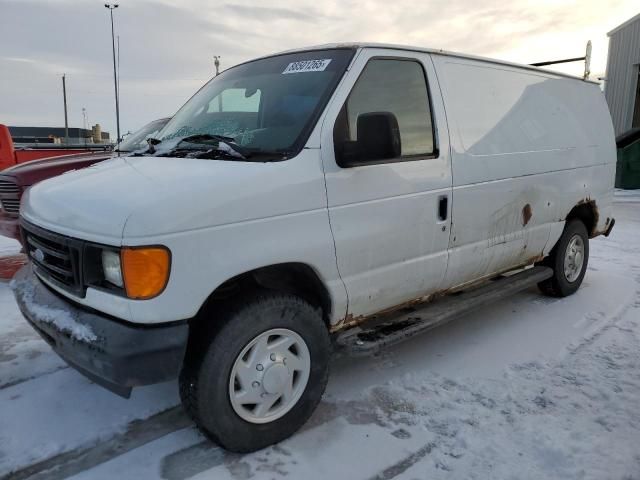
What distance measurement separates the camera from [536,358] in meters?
3.71

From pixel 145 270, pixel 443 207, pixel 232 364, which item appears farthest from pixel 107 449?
pixel 443 207

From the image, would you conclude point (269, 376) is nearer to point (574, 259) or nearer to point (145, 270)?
point (145, 270)

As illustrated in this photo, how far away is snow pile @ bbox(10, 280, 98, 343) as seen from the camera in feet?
7.41

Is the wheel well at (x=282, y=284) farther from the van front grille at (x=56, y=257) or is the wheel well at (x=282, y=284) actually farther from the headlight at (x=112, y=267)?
the van front grille at (x=56, y=257)

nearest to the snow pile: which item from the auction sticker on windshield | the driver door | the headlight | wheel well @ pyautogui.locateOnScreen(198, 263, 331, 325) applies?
the headlight

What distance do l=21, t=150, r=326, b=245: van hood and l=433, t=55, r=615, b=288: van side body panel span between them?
134 centimetres

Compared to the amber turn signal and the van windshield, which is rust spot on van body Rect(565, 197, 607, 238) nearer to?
the van windshield

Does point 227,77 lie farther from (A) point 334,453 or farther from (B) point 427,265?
(A) point 334,453

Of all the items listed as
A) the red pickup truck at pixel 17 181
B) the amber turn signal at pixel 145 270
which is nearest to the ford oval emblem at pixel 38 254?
the amber turn signal at pixel 145 270

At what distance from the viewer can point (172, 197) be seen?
87.7 inches

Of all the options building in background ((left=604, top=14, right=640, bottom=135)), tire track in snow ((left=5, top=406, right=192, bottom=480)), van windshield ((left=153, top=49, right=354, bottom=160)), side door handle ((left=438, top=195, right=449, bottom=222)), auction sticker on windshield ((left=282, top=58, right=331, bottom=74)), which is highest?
building in background ((left=604, top=14, right=640, bottom=135))

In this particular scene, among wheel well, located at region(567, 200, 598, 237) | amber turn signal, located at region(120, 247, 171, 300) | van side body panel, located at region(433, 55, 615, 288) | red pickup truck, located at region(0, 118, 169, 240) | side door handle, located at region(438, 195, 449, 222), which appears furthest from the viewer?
red pickup truck, located at region(0, 118, 169, 240)

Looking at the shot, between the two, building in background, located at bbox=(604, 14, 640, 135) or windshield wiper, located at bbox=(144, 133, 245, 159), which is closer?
windshield wiper, located at bbox=(144, 133, 245, 159)

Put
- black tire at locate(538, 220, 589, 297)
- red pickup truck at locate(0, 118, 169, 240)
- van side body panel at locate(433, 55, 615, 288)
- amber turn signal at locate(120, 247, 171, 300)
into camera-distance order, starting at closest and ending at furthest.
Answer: amber turn signal at locate(120, 247, 171, 300) < van side body panel at locate(433, 55, 615, 288) < black tire at locate(538, 220, 589, 297) < red pickup truck at locate(0, 118, 169, 240)
